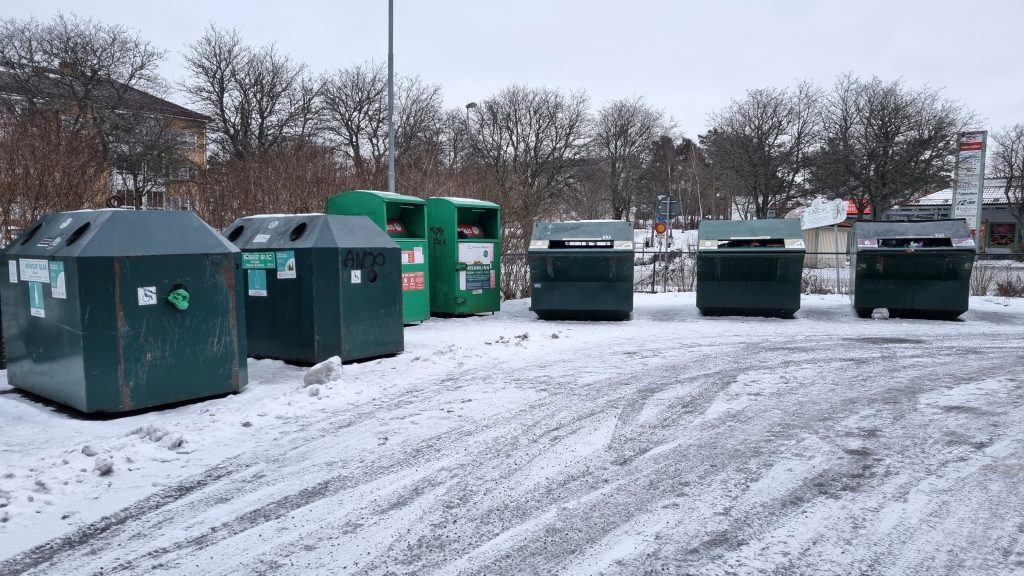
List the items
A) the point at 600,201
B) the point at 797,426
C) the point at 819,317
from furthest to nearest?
1. the point at 600,201
2. the point at 819,317
3. the point at 797,426

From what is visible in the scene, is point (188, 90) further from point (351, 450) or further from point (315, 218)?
point (351, 450)

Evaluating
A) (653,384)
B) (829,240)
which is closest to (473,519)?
(653,384)

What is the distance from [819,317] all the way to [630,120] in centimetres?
3142

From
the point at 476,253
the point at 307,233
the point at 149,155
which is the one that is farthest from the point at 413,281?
the point at 149,155

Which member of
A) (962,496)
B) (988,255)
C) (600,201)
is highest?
(600,201)

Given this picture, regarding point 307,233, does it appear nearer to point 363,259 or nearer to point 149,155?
point 363,259

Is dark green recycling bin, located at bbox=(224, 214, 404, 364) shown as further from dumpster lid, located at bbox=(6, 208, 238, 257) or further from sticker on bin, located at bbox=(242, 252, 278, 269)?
dumpster lid, located at bbox=(6, 208, 238, 257)

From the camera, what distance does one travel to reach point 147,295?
205 inches

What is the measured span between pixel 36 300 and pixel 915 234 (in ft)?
39.1

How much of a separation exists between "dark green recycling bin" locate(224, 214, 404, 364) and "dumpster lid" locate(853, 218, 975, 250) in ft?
26.7

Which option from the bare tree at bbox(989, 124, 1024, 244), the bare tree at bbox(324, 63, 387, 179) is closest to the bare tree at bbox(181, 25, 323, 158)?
the bare tree at bbox(324, 63, 387, 179)

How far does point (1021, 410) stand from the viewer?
5.39 m

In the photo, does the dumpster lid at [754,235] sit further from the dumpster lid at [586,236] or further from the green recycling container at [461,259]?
the green recycling container at [461,259]

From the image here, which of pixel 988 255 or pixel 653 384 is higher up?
pixel 988 255
